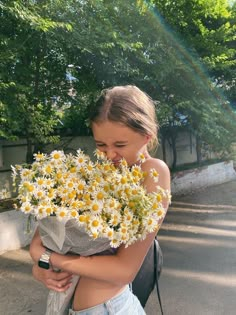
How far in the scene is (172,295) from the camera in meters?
3.38

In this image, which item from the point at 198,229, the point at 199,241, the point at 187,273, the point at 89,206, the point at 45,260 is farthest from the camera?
the point at 198,229

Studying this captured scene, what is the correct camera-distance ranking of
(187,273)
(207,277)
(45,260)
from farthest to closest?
(187,273) → (207,277) → (45,260)

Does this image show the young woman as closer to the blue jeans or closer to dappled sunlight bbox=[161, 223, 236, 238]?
the blue jeans

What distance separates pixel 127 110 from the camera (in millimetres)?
1205

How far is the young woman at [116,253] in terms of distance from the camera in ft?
3.62

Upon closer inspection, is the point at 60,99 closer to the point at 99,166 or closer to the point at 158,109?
the point at 158,109

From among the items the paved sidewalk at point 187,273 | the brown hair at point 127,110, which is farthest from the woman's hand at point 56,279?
the paved sidewalk at point 187,273

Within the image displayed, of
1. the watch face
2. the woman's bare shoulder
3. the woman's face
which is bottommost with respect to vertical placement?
the watch face

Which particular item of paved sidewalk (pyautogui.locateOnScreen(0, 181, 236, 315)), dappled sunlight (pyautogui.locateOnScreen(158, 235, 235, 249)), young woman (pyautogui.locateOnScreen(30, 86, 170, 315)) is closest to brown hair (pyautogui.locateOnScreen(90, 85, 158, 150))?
young woman (pyautogui.locateOnScreen(30, 86, 170, 315))

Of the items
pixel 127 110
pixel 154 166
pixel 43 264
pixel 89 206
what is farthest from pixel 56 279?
pixel 127 110

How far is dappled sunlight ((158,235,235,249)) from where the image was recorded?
4.80 metres

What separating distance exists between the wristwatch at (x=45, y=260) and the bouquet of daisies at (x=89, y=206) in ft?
0.07

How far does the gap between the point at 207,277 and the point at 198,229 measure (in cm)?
185

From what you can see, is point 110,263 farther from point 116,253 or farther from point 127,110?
point 127,110
